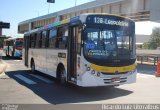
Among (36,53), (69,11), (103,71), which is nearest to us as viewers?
(103,71)

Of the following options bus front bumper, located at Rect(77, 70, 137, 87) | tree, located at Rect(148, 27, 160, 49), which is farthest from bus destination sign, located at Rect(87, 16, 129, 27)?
tree, located at Rect(148, 27, 160, 49)

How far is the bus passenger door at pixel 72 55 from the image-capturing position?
1279 centimetres

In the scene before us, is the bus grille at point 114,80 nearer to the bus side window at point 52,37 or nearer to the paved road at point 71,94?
the paved road at point 71,94

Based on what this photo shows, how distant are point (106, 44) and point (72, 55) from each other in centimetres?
156

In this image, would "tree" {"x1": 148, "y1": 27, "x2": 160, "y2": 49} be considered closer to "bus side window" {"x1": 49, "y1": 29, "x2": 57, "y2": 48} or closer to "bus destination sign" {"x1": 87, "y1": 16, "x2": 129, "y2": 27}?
"bus side window" {"x1": 49, "y1": 29, "x2": 57, "y2": 48}

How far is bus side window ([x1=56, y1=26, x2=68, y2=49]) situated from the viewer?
45.4 ft

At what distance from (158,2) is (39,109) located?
24.6 m

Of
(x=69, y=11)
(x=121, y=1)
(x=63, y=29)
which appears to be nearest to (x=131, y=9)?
(x=121, y=1)

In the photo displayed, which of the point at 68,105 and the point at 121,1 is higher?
the point at 121,1

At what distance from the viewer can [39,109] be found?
9414mm

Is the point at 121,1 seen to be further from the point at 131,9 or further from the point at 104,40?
the point at 104,40

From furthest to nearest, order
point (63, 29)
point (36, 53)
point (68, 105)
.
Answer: point (36, 53) < point (63, 29) < point (68, 105)

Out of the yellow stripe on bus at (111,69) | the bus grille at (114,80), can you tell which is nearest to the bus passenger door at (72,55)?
the yellow stripe on bus at (111,69)

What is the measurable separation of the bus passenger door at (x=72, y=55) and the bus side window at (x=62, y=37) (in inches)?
22.9
